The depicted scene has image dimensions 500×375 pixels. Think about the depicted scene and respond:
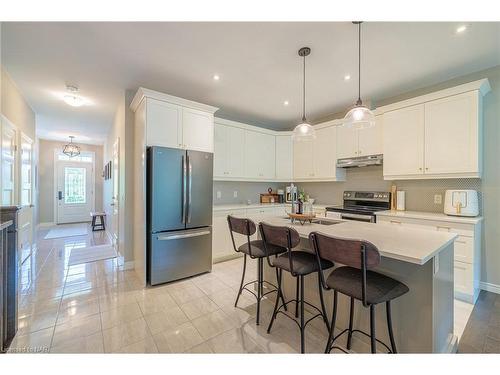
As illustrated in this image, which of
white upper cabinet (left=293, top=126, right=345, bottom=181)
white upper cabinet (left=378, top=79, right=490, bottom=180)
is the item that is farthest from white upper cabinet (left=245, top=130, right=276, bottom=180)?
white upper cabinet (left=378, top=79, right=490, bottom=180)

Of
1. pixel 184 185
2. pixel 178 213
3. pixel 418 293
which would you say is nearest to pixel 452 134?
pixel 418 293

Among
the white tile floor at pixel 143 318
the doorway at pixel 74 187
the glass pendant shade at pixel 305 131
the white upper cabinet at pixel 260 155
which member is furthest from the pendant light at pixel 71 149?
the glass pendant shade at pixel 305 131

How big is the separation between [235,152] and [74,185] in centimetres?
670

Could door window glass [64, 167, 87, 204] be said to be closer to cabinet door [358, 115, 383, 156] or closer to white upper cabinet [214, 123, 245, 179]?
white upper cabinet [214, 123, 245, 179]

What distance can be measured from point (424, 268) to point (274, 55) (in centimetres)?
238

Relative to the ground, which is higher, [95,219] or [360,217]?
[360,217]

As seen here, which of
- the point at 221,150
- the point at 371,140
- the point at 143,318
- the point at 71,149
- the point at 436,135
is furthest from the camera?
the point at 71,149

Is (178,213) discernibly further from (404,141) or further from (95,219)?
(95,219)

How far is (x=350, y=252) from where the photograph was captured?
4.20 feet

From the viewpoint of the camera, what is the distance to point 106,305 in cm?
237

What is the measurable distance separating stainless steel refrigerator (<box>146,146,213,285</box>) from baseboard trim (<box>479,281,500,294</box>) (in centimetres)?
350

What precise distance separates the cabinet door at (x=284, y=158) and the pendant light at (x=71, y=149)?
6253 mm
